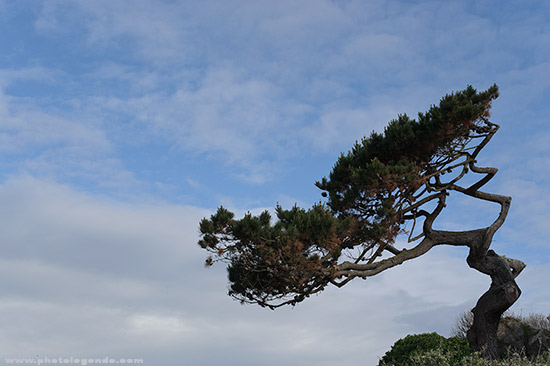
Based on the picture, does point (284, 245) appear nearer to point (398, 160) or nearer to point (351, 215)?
point (351, 215)

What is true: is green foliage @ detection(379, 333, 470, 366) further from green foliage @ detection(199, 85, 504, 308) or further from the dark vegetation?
green foliage @ detection(199, 85, 504, 308)

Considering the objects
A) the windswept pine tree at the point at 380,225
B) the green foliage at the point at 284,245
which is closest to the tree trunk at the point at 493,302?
the windswept pine tree at the point at 380,225

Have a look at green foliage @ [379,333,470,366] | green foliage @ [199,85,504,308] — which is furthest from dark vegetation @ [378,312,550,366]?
green foliage @ [199,85,504,308]

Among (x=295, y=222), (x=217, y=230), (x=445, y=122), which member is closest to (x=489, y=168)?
(x=445, y=122)

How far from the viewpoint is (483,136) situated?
553 inches

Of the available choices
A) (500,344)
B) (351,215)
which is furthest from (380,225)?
(500,344)

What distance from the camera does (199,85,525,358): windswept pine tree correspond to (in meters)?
10.8

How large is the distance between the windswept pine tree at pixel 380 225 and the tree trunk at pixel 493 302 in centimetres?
3

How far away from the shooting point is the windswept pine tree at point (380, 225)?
10.8 metres

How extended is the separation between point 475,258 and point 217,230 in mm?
7359

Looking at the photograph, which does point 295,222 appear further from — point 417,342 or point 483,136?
point 483,136

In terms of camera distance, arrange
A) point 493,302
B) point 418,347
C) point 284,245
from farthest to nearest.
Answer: point 493,302 < point 418,347 < point 284,245

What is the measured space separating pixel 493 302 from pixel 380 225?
4.25 m

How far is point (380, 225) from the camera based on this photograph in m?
11.9
